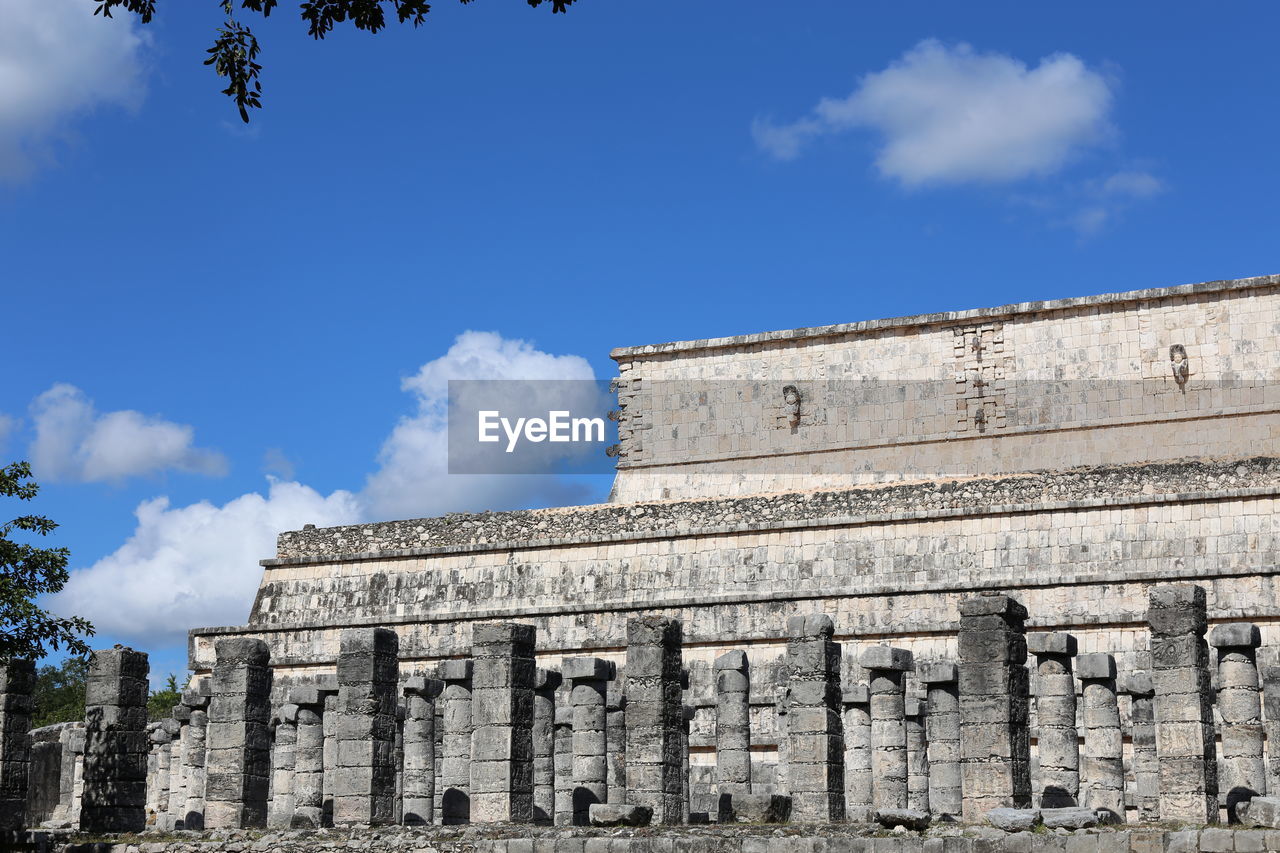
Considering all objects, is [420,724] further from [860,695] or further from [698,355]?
[698,355]

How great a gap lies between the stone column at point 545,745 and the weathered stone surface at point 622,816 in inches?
107

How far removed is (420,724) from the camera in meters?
23.8

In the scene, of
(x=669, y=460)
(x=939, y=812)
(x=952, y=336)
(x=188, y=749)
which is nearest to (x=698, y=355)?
(x=669, y=460)

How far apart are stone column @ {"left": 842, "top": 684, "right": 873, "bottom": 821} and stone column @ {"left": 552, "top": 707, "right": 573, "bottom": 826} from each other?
3691mm

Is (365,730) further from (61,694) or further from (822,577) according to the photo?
(61,694)

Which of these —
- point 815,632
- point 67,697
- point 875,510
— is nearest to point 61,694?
point 67,697

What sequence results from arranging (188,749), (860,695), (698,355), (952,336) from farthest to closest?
(698,355)
(952,336)
(188,749)
(860,695)

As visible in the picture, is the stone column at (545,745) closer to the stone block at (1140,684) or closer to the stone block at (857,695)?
the stone block at (857,695)

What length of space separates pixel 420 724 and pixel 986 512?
1067 centimetres

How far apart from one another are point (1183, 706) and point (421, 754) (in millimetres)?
10011

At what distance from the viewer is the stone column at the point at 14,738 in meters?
21.9

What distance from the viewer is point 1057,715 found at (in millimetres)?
19766

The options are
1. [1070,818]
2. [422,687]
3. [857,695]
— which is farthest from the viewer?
[422,687]

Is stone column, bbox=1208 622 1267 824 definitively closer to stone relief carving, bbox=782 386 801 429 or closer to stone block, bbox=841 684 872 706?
stone block, bbox=841 684 872 706
